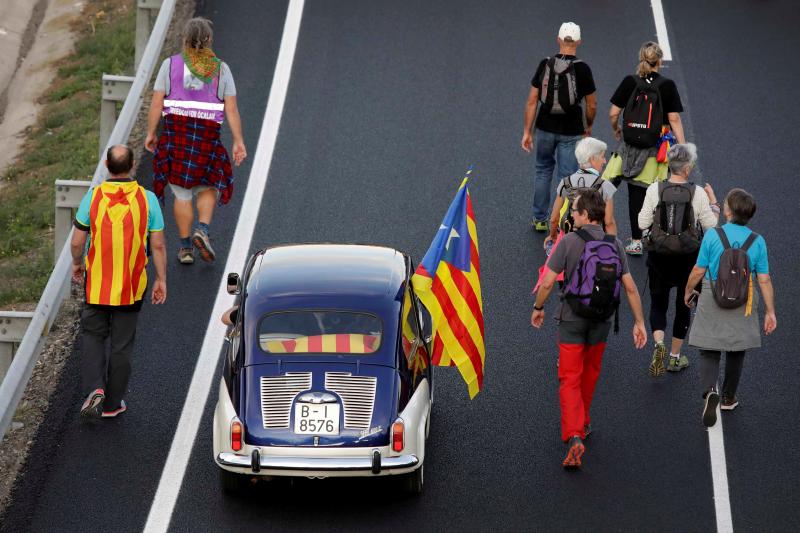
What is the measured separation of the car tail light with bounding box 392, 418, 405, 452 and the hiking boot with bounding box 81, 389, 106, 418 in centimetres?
256

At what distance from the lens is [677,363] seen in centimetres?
1194

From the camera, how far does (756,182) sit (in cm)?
1506

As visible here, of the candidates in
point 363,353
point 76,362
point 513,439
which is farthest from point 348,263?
point 76,362

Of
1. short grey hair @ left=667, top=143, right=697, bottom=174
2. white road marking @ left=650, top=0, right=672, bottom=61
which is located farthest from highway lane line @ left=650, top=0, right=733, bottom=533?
white road marking @ left=650, top=0, right=672, bottom=61

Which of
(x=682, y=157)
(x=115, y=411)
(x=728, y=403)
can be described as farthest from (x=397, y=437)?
(x=682, y=157)

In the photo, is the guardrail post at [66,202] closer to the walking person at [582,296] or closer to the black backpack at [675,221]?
the walking person at [582,296]

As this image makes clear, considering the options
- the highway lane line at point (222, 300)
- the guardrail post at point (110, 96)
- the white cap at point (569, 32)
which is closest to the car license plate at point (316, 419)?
the highway lane line at point (222, 300)

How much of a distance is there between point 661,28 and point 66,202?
29.7ft

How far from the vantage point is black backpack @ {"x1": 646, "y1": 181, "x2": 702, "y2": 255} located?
38.0 feet

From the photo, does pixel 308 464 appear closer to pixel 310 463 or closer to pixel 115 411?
pixel 310 463

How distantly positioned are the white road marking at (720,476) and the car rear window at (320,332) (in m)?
2.76

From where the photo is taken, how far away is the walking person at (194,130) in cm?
1273

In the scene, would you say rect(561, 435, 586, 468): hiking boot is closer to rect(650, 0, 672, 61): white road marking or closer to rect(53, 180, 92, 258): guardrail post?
rect(53, 180, 92, 258): guardrail post

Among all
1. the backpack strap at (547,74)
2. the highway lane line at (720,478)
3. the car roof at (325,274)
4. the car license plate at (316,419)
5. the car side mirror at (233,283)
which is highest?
the backpack strap at (547,74)
